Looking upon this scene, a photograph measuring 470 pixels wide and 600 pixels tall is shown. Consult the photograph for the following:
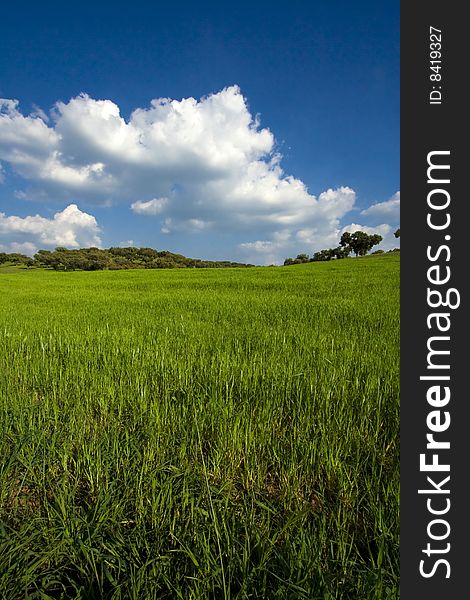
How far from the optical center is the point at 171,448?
2197mm

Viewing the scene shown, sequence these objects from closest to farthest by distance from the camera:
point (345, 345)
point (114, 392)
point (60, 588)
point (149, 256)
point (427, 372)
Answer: point (60, 588), point (427, 372), point (114, 392), point (345, 345), point (149, 256)

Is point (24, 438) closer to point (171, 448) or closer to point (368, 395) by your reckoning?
point (171, 448)

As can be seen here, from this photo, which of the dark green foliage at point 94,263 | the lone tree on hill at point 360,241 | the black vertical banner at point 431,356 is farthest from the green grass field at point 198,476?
the lone tree on hill at point 360,241

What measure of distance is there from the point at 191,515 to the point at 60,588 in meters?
0.57

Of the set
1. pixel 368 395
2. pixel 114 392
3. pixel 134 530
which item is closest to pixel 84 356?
pixel 114 392

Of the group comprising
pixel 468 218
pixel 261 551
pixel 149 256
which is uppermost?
pixel 149 256

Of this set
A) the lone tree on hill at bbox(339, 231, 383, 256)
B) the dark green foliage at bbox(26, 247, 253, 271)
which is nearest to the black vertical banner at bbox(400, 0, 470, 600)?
the dark green foliage at bbox(26, 247, 253, 271)

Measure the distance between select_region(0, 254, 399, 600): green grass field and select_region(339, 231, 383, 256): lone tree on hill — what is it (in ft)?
292

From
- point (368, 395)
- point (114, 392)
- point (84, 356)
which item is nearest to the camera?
point (368, 395)

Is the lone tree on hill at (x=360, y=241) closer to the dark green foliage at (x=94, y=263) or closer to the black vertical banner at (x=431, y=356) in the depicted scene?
the dark green foliage at (x=94, y=263)

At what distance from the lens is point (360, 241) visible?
8638 cm

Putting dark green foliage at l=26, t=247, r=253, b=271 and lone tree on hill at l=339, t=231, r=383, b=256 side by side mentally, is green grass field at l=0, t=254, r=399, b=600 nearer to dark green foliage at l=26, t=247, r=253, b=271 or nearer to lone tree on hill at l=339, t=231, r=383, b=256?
dark green foliage at l=26, t=247, r=253, b=271

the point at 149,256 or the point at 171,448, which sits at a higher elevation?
the point at 149,256

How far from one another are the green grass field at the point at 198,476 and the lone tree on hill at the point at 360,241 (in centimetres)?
8890
